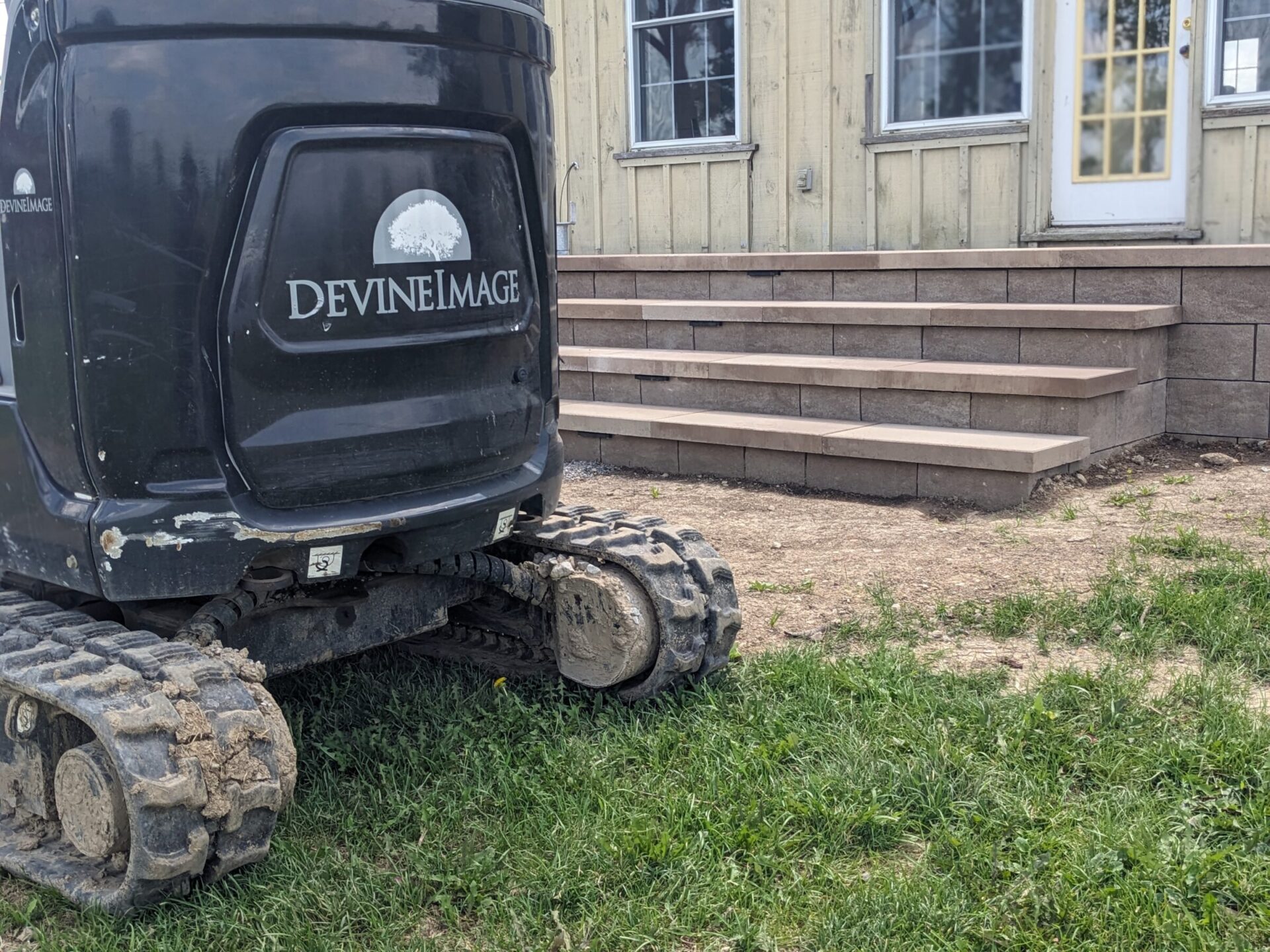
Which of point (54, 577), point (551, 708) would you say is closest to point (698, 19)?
point (551, 708)

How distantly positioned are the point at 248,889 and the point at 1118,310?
17.0 feet

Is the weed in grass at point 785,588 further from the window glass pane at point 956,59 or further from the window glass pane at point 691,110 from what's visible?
the window glass pane at point 691,110

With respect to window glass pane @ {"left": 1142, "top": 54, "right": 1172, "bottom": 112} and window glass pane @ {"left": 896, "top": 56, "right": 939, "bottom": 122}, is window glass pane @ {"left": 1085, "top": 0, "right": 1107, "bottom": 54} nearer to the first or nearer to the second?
window glass pane @ {"left": 1142, "top": 54, "right": 1172, "bottom": 112}

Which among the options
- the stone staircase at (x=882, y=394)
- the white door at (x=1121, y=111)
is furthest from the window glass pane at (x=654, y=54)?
the white door at (x=1121, y=111)

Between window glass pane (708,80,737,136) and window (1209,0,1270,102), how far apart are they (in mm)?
3274

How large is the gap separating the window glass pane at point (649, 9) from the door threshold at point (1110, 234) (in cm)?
337

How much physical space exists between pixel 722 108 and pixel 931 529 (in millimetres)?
4939

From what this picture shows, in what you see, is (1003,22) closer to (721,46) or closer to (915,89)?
(915,89)

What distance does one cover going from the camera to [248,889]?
2859mm

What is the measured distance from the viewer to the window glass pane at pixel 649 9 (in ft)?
32.7

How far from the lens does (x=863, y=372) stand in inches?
272

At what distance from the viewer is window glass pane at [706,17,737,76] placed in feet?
31.5

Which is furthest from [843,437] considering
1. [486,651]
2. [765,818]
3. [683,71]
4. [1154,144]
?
[683,71]

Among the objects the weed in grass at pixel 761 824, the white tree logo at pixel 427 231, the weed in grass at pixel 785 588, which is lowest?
the weed in grass at pixel 761 824
